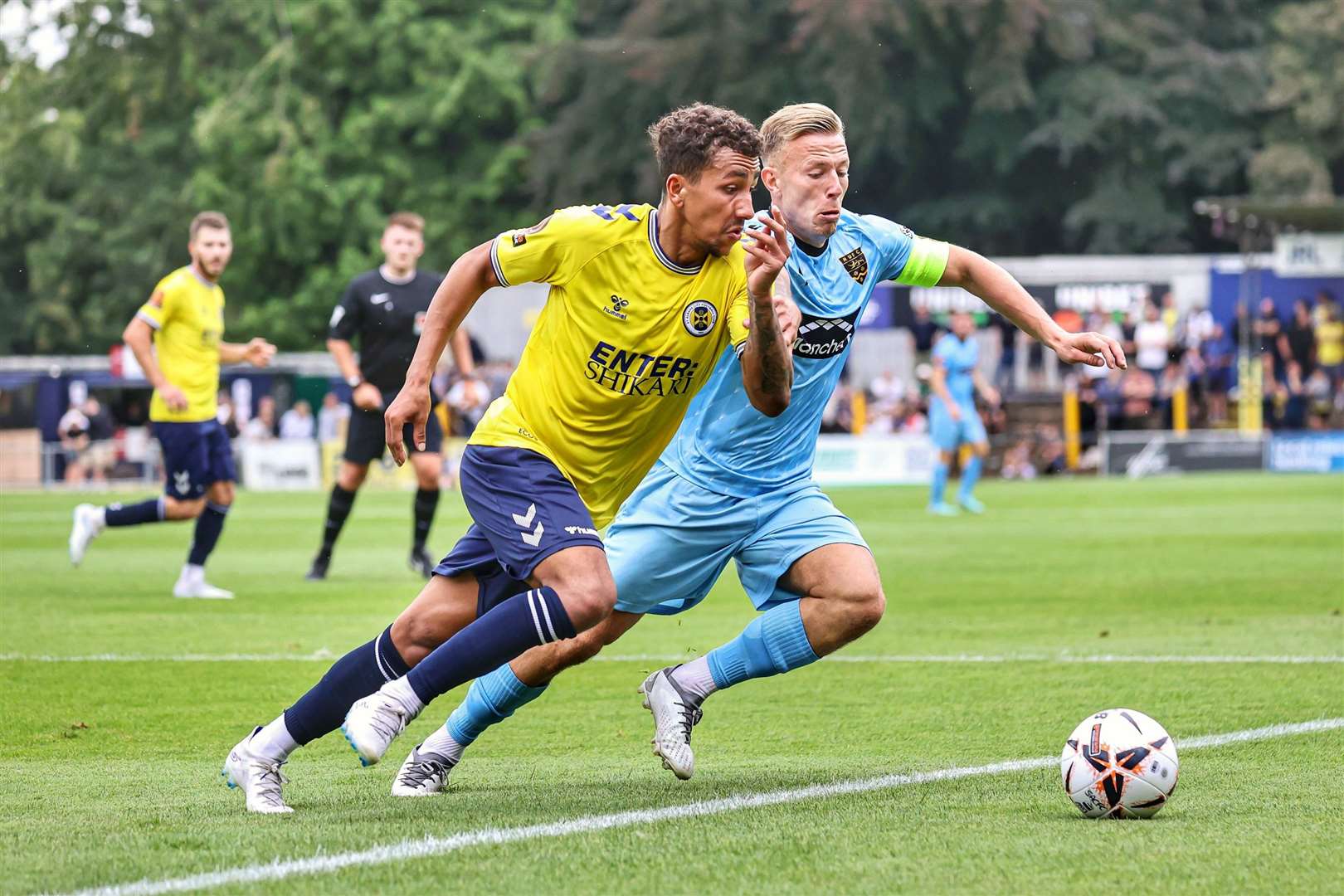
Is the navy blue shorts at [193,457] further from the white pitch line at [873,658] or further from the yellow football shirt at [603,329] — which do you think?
the yellow football shirt at [603,329]

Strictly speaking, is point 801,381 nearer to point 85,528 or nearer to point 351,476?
point 351,476

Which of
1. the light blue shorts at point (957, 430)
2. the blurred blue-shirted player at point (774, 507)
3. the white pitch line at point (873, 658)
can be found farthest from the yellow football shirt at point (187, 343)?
the light blue shorts at point (957, 430)

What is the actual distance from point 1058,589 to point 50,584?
7127 millimetres

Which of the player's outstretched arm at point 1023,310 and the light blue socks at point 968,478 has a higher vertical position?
the player's outstretched arm at point 1023,310

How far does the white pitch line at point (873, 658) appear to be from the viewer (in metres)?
9.33

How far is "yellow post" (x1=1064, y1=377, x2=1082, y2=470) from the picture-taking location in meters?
32.6

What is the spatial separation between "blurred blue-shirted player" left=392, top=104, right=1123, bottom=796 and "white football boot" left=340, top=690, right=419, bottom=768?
0.51 meters

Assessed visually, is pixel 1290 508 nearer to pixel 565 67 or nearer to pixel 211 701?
pixel 211 701

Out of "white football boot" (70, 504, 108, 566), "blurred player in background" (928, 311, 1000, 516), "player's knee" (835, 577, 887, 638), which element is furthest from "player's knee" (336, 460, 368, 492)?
"blurred player in background" (928, 311, 1000, 516)

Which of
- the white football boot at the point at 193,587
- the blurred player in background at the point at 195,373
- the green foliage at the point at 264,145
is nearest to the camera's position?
the blurred player in background at the point at 195,373

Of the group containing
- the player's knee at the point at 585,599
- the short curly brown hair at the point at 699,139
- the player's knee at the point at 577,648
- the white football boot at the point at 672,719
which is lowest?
the white football boot at the point at 672,719

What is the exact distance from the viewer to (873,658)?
9797 millimetres

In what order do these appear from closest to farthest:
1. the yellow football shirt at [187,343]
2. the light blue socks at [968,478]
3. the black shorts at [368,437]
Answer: the yellow football shirt at [187,343] < the black shorts at [368,437] < the light blue socks at [968,478]

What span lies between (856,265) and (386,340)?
25.9 feet
